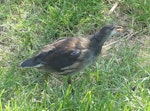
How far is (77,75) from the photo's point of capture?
17.8 feet

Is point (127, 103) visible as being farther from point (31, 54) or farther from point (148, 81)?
point (31, 54)

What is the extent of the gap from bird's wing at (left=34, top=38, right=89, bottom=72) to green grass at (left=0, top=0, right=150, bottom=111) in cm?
24

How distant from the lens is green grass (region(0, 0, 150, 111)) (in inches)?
192

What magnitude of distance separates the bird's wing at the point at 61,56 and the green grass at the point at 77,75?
238 mm

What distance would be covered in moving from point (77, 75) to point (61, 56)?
0.48 metres

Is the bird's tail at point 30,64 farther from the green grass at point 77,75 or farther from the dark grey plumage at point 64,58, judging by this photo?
the green grass at point 77,75

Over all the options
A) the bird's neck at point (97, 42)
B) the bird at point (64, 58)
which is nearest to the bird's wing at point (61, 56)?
the bird at point (64, 58)

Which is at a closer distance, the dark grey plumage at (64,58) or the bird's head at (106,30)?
the dark grey plumage at (64,58)

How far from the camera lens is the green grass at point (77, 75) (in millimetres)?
4887

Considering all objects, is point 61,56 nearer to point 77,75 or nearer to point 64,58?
point 64,58

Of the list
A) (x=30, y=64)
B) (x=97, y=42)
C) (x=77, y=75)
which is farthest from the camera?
(x=77, y=75)

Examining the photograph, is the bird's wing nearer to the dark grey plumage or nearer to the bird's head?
the dark grey plumage

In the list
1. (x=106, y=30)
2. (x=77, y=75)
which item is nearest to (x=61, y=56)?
(x=77, y=75)

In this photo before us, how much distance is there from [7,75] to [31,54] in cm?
52
